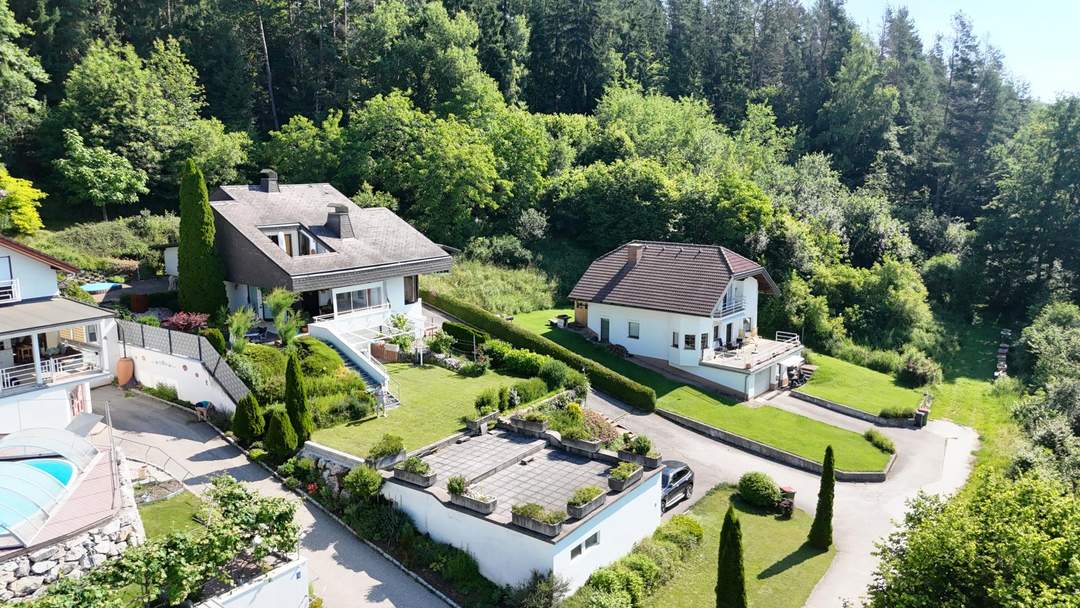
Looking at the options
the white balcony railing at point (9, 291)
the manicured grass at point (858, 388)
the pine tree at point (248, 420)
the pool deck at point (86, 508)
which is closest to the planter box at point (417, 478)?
the pine tree at point (248, 420)

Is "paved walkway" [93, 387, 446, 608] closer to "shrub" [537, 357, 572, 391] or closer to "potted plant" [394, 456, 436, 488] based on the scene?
"potted plant" [394, 456, 436, 488]

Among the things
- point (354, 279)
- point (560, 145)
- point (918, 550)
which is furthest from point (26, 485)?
point (560, 145)

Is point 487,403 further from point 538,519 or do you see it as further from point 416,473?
point 538,519

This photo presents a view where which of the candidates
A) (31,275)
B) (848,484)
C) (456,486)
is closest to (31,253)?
(31,275)

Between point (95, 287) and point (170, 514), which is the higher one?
point (95, 287)

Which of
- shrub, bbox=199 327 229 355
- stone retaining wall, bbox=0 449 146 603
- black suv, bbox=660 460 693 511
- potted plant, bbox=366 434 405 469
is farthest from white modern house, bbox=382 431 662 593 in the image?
shrub, bbox=199 327 229 355

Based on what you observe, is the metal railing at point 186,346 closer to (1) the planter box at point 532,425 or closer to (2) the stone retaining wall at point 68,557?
(2) the stone retaining wall at point 68,557
